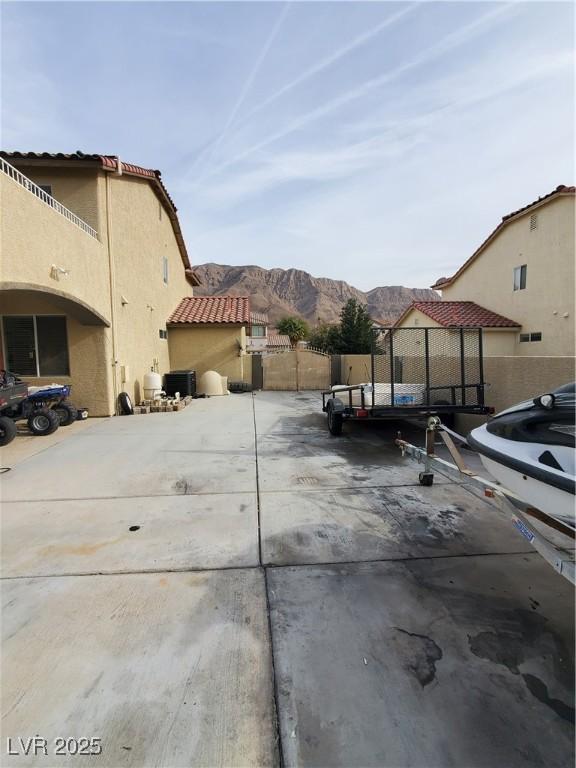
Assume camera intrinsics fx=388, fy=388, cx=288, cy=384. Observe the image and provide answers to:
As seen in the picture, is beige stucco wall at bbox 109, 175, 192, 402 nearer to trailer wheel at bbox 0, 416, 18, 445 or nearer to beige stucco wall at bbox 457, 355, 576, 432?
trailer wheel at bbox 0, 416, 18, 445

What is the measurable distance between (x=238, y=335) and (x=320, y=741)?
15834 millimetres

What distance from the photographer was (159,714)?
1866 mm

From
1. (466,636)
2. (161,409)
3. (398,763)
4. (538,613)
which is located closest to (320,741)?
(398,763)

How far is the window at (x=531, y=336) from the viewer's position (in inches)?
557

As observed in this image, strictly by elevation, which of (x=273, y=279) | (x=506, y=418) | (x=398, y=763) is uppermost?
(x=273, y=279)

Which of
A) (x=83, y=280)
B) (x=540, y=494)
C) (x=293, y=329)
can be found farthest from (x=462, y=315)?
(x=293, y=329)

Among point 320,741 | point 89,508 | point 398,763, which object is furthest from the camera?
point 89,508

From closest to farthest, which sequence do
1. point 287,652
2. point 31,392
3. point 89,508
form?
point 287,652, point 89,508, point 31,392

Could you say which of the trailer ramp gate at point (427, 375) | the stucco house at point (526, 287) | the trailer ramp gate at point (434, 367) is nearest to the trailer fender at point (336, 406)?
the trailer ramp gate at point (427, 375)

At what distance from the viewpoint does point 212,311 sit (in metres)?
17.8

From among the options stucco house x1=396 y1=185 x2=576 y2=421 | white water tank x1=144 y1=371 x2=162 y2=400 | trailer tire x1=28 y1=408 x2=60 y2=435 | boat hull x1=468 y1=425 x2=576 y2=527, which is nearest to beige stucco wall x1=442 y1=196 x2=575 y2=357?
stucco house x1=396 y1=185 x2=576 y2=421

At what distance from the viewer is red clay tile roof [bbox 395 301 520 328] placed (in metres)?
15.3

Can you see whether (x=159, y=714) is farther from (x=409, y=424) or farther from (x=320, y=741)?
(x=409, y=424)

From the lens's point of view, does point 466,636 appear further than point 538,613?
No
